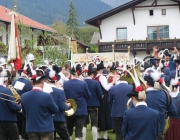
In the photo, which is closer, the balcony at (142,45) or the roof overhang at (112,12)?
the balcony at (142,45)

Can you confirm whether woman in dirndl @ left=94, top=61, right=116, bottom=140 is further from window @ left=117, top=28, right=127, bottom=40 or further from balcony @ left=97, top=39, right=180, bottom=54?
window @ left=117, top=28, right=127, bottom=40

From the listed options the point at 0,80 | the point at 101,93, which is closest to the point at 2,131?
the point at 0,80

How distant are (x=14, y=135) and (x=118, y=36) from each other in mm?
29150

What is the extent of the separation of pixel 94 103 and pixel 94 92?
31 centimetres

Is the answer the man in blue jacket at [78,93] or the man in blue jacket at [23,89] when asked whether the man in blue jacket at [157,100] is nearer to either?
the man in blue jacket at [78,93]

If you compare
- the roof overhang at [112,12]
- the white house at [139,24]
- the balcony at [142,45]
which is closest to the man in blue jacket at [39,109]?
the balcony at [142,45]

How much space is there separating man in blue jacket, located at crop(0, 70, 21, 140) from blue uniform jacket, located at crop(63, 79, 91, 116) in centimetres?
189

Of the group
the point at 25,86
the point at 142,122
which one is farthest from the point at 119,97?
the point at 142,122

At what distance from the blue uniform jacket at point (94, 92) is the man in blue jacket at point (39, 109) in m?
3.24

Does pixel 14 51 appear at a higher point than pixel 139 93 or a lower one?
higher

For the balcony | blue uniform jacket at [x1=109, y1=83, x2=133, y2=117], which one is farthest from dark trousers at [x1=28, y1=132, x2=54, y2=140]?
the balcony

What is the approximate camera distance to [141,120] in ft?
20.9

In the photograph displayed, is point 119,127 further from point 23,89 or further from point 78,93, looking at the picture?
point 23,89

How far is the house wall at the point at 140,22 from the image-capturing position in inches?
1423
